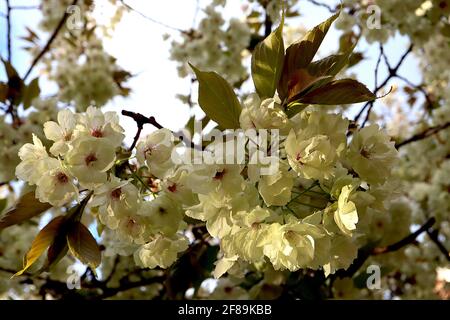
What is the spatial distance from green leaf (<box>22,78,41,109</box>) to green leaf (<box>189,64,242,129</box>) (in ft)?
4.36

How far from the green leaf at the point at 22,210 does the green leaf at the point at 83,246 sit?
0.08 meters

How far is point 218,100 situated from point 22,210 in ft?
1.44

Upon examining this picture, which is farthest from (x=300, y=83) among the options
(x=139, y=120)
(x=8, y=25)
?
(x=8, y=25)

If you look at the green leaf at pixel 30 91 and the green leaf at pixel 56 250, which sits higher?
the green leaf at pixel 30 91

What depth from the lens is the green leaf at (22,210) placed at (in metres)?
0.98

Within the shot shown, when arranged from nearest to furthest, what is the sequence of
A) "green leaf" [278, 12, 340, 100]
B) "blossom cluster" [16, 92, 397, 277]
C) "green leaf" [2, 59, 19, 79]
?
"blossom cluster" [16, 92, 397, 277], "green leaf" [278, 12, 340, 100], "green leaf" [2, 59, 19, 79]

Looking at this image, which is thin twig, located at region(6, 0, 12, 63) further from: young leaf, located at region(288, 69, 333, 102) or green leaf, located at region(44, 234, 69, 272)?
young leaf, located at region(288, 69, 333, 102)

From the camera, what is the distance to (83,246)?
3.18 ft

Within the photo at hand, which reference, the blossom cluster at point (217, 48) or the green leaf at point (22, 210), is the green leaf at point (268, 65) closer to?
the green leaf at point (22, 210)

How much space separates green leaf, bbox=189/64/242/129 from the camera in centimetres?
87

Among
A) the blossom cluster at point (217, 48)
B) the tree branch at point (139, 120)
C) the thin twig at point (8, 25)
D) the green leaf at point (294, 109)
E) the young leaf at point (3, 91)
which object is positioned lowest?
the green leaf at point (294, 109)

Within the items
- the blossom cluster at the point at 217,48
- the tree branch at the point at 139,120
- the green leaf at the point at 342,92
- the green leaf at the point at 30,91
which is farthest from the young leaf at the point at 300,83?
the blossom cluster at the point at 217,48

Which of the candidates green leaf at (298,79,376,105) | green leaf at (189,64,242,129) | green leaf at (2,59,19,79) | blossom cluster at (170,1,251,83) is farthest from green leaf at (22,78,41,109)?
green leaf at (298,79,376,105)
